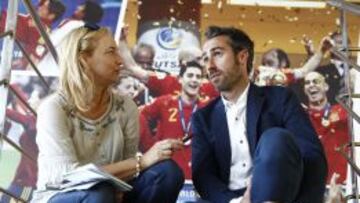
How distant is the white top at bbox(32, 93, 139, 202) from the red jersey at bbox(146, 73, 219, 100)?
54.4 inches

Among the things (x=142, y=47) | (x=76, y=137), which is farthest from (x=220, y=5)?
(x=76, y=137)

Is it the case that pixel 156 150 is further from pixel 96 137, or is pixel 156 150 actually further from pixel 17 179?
pixel 17 179

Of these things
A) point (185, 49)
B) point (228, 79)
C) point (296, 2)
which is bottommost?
point (228, 79)

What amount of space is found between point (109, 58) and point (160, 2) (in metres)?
1.49

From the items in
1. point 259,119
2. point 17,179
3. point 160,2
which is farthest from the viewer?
point 160,2

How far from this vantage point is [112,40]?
1131 millimetres

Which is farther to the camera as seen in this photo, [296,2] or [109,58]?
[296,2]

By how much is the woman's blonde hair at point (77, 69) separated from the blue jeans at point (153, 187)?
0.61 ft

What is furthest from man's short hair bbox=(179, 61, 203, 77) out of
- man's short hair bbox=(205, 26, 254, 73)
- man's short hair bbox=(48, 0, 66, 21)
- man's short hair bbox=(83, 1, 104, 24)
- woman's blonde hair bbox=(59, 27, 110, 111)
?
woman's blonde hair bbox=(59, 27, 110, 111)

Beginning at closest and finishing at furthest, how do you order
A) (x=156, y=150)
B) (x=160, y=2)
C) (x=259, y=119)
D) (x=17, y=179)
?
(x=156, y=150) < (x=259, y=119) < (x=17, y=179) < (x=160, y=2)

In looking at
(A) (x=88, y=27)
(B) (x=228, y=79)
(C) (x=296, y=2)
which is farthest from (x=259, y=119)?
(C) (x=296, y=2)

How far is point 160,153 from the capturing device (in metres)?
0.99

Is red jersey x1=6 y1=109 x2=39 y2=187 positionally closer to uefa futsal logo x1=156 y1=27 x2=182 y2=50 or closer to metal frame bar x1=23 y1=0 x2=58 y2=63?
uefa futsal logo x1=156 y1=27 x2=182 y2=50

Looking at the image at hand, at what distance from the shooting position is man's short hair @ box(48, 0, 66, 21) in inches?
102
